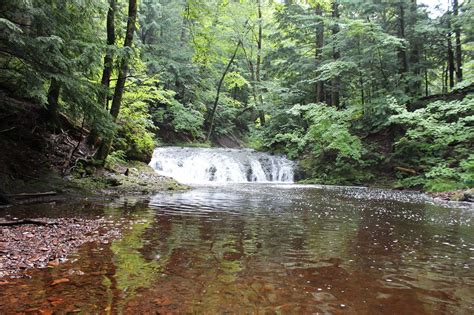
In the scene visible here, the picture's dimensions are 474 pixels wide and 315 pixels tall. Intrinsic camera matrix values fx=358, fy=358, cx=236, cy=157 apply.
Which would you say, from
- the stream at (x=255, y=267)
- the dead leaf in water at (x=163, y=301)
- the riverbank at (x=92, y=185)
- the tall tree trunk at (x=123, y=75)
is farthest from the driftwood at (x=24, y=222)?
the tall tree trunk at (x=123, y=75)

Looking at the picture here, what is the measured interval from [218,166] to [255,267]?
55.2 ft

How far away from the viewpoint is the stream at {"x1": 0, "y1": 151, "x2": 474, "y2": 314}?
135 inches

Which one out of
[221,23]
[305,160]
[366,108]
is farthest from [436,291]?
[221,23]

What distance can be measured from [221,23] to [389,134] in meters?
17.1

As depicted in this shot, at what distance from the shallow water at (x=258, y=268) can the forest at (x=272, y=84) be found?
344 centimetres

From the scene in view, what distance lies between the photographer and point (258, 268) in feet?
14.8

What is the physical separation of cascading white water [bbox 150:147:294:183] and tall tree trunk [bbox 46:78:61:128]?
8.59 meters

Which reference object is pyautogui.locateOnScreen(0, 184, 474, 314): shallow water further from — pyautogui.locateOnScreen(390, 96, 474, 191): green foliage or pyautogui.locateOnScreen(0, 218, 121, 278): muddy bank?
pyautogui.locateOnScreen(390, 96, 474, 191): green foliage

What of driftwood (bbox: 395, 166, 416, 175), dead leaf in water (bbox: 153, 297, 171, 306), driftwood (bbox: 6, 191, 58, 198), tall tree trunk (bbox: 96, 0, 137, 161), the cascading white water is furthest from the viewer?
the cascading white water

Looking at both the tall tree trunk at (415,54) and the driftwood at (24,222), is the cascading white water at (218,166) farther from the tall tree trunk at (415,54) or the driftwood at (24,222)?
the driftwood at (24,222)

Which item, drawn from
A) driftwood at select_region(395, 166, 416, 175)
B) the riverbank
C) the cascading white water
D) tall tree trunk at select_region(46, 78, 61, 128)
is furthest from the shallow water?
the cascading white water

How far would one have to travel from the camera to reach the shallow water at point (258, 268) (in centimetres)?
342

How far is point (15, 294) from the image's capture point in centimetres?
336

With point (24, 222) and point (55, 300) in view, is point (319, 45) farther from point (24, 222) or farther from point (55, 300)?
point (55, 300)
